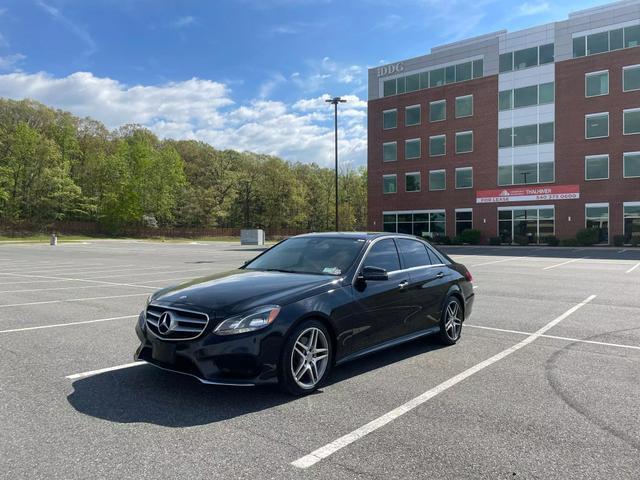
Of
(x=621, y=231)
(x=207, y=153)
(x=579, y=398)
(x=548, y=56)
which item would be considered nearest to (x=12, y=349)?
(x=579, y=398)

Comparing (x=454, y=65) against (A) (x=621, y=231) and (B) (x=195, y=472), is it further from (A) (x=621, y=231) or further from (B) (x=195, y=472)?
(B) (x=195, y=472)

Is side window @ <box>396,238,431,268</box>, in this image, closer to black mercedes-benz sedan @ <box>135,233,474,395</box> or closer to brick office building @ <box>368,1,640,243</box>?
black mercedes-benz sedan @ <box>135,233,474,395</box>

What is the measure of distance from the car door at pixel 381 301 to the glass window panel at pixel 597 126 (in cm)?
4112

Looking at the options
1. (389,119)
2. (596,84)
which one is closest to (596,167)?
(596,84)

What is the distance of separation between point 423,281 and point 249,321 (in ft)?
8.96

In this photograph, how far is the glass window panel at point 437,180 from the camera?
48.0m

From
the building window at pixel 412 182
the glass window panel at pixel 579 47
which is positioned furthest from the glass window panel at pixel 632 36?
the building window at pixel 412 182

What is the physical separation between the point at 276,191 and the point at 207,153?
16.4 meters

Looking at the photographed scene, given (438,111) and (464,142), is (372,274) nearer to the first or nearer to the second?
(464,142)

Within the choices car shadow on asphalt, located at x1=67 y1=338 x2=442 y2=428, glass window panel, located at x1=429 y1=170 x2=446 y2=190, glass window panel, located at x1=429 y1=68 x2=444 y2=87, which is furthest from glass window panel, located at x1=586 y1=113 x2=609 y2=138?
car shadow on asphalt, located at x1=67 y1=338 x2=442 y2=428

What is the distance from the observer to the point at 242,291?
477 cm

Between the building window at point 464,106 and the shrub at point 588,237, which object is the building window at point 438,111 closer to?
the building window at point 464,106

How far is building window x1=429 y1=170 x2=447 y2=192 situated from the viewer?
4788cm

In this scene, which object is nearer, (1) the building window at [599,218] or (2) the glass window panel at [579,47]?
(1) the building window at [599,218]
